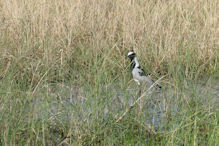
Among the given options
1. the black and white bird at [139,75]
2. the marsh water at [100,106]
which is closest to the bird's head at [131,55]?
the black and white bird at [139,75]

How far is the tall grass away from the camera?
325 centimetres

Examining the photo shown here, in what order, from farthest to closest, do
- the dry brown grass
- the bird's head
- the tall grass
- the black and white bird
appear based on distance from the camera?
the dry brown grass → the bird's head → the black and white bird → the tall grass

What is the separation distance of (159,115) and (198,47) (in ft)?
6.02

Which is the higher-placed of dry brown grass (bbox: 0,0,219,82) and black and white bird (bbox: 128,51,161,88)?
dry brown grass (bbox: 0,0,219,82)

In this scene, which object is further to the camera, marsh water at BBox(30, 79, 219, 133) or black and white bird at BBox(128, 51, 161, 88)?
black and white bird at BBox(128, 51, 161, 88)

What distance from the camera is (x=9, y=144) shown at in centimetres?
297

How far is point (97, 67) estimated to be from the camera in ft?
12.0

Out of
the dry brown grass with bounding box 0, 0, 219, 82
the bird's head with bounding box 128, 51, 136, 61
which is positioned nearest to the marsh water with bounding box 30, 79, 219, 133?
the bird's head with bounding box 128, 51, 136, 61

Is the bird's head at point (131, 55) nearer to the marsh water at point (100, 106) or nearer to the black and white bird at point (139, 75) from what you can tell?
the black and white bird at point (139, 75)

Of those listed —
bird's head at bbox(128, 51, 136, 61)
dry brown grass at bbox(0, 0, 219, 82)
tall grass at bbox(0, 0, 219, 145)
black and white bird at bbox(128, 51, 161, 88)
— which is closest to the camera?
tall grass at bbox(0, 0, 219, 145)

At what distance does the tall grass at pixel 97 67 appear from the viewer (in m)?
3.25

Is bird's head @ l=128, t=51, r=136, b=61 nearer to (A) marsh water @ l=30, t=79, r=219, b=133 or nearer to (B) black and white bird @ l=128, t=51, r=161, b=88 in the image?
(B) black and white bird @ l=128, t=51, r=161, b=88

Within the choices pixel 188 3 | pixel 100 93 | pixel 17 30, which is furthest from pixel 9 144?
pixel 188 3

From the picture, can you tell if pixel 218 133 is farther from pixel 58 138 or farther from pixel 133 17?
pixel 133 17
